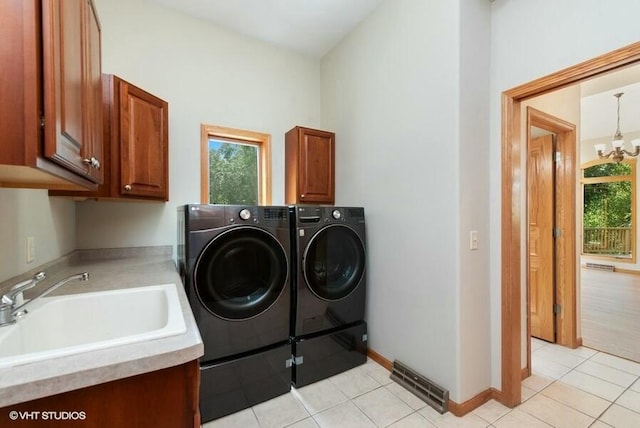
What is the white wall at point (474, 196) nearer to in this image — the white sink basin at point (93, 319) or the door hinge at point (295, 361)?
the door hinge at point (295, 361)

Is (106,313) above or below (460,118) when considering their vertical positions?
below

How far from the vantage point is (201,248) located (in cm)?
171

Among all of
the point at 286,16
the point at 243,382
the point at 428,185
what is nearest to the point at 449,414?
the point at 243,382

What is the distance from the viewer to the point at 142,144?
1935mm

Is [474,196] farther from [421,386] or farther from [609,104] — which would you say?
[609,104]

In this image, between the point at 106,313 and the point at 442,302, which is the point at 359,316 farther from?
the point at 106,313

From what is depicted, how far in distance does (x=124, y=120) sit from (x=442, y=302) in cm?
241

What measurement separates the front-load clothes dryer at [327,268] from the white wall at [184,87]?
915mm

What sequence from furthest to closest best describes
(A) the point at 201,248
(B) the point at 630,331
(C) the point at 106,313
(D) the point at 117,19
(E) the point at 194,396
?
(B) the point at 630,331
(D) the point at 117,19
(A) the point at 201,248
(C) the point at 106,313
(E) the point at 194,396

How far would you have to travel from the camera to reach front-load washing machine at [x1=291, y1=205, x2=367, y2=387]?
6.86 ft

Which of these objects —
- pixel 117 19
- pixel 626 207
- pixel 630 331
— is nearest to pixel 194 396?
pixel 117 19

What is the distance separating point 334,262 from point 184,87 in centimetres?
205

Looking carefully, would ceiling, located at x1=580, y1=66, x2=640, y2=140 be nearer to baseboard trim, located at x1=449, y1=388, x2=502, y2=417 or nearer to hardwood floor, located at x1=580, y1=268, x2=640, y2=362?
hardwood floor, located at x1=580, y1=268, x2=640, y2=362
